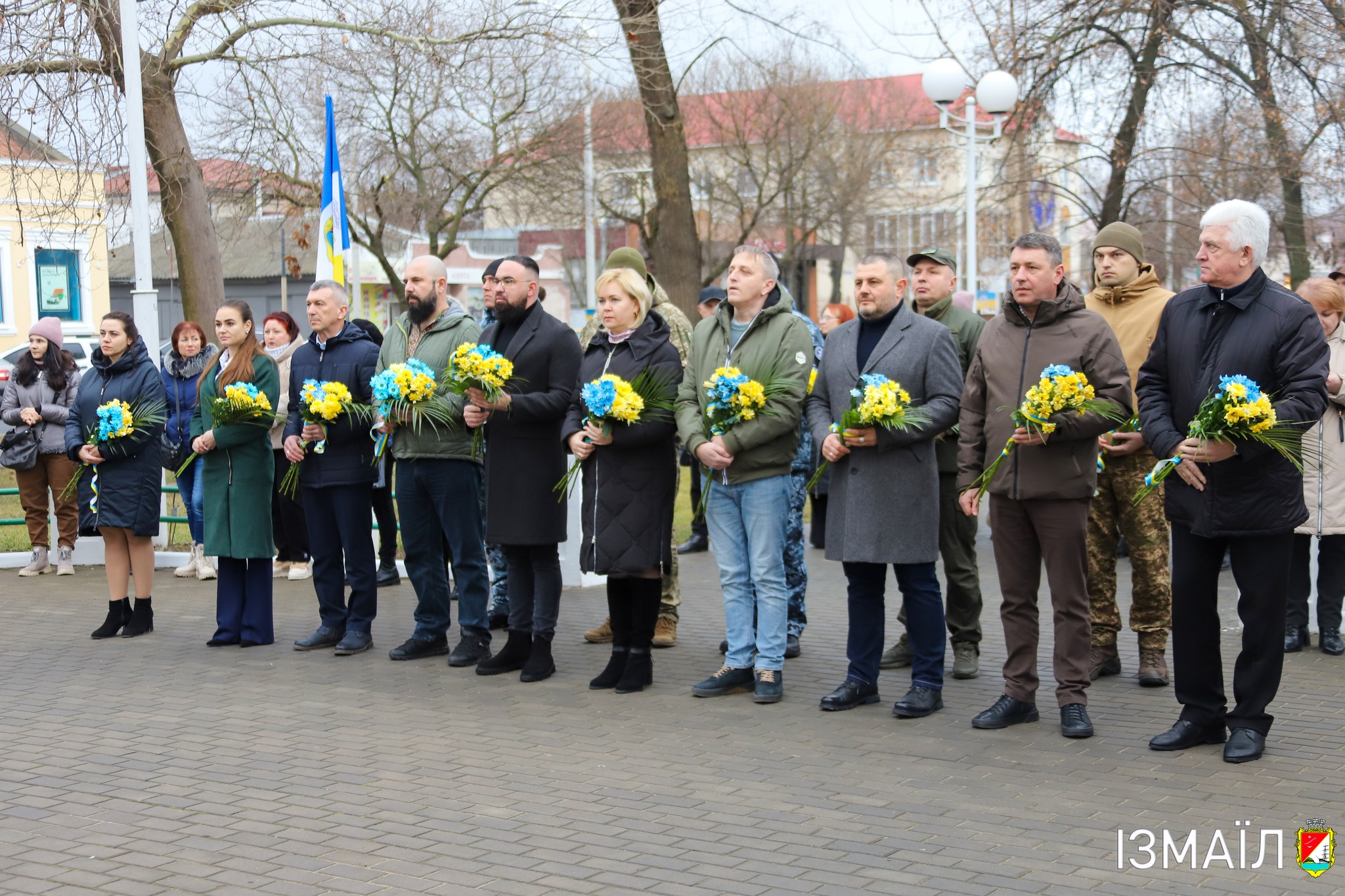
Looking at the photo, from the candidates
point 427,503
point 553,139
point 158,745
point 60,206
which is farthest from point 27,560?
point 553,139

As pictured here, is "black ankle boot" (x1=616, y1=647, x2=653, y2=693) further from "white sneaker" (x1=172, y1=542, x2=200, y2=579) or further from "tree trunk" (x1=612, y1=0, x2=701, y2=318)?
"tree trunk" (x1=612, y1=0, x2=701, y2=318)

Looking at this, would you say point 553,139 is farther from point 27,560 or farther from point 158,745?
point 158,745

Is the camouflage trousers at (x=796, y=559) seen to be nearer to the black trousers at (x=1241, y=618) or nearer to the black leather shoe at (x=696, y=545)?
the black trousers at (x=1241, y=618)

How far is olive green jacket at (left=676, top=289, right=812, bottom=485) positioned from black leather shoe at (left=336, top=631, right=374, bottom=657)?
268 cm

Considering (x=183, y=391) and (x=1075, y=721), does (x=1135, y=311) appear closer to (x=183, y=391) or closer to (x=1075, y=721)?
(x=1075, y=721)

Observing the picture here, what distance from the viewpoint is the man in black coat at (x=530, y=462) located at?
7.38 m

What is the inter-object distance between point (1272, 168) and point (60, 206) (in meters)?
14.8

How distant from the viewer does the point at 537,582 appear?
296 inches

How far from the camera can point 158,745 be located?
624cm

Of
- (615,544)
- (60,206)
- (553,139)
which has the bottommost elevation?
(615,544)

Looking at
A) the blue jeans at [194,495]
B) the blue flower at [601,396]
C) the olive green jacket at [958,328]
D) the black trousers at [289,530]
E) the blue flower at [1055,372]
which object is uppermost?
the olive green jacket at [958,328]

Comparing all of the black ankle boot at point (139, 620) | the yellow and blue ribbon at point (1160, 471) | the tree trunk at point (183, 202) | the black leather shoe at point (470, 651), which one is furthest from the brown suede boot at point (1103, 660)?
the tree trunk at point (183, 202)

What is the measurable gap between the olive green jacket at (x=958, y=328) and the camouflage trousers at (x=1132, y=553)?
812 mm

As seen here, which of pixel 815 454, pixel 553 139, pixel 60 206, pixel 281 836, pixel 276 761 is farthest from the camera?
pixel 553 139
